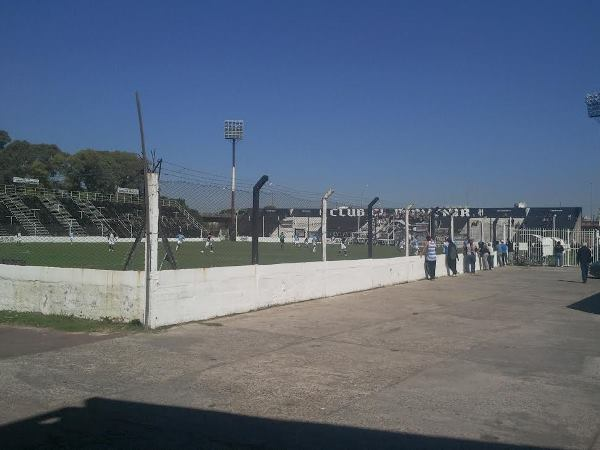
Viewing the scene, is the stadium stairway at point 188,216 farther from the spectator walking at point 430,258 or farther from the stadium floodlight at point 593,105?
the stadium floodlight at point 593,105

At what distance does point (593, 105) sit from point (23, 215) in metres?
43.6

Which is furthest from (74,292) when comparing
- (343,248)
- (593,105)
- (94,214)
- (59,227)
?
(593,105)

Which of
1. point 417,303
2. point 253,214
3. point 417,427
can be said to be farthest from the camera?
point 417,303

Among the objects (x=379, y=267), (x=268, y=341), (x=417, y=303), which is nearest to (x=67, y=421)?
(x=268, y=341)

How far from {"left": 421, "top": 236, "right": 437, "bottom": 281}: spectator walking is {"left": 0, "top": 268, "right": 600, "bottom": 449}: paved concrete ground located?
31.5ft

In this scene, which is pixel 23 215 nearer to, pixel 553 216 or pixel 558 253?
pixel 558 253

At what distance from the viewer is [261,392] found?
6.04m

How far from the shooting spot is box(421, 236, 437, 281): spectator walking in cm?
2052

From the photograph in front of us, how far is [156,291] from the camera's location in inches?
376

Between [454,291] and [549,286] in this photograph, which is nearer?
[454,291]

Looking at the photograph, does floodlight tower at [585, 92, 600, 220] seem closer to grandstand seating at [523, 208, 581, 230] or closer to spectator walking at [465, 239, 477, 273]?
grandstand seating at [523, 208, 581, 230]

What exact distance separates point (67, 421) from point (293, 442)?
2.03 m

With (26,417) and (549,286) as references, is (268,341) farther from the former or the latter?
(549,286)

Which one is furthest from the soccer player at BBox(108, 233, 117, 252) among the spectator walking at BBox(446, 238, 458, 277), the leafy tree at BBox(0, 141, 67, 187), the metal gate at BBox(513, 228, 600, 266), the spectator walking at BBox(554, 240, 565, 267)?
the spectator walking at BBox(554, 240, 565, 267)
